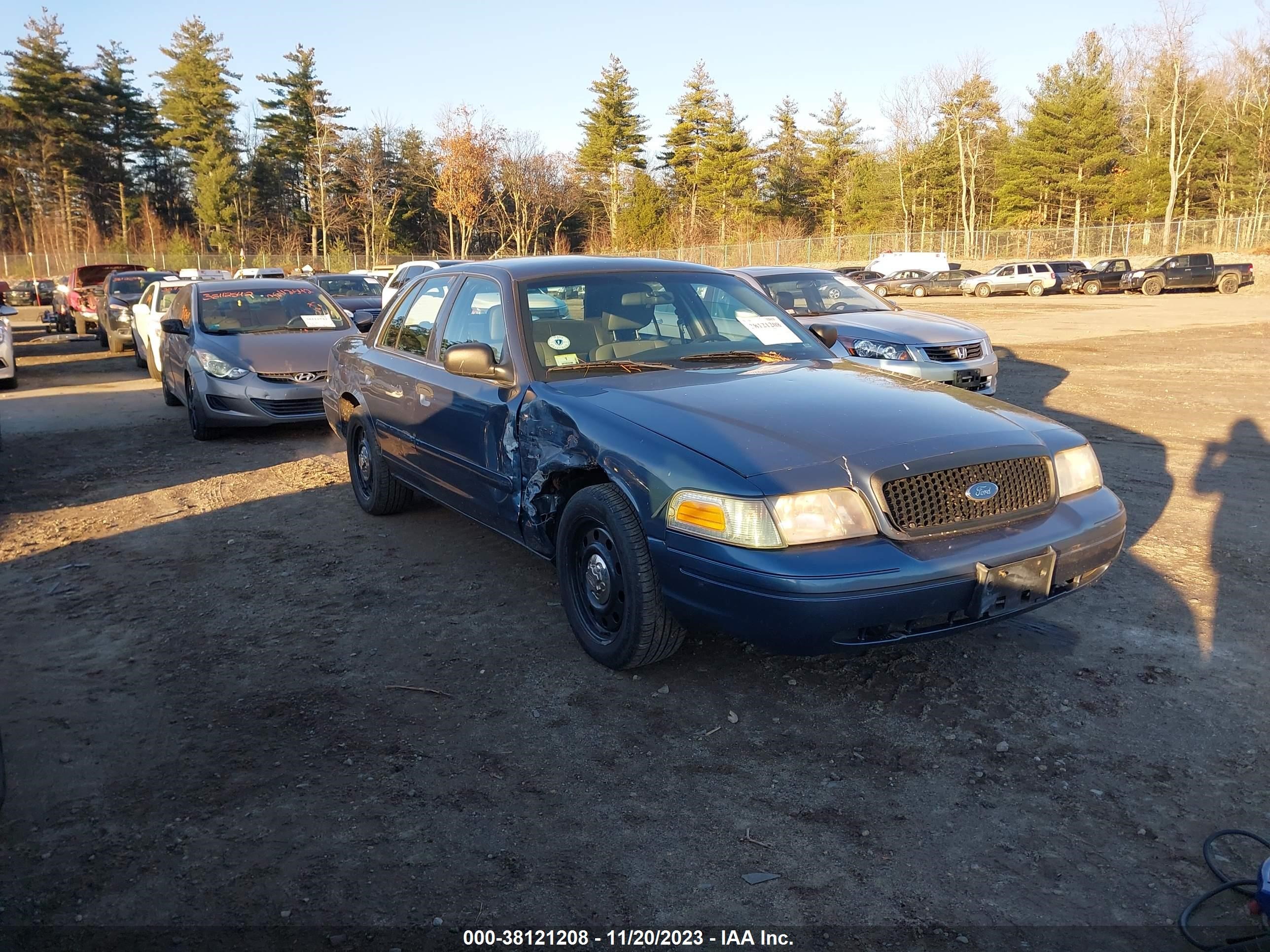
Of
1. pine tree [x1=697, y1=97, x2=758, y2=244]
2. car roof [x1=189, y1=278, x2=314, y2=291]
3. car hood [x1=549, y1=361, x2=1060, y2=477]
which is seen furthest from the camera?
pine tree [x1=697, y1=97, x2=758, y2=244]

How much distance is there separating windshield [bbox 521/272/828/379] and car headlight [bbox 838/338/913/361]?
172 inches

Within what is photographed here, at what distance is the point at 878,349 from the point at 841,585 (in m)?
6.67

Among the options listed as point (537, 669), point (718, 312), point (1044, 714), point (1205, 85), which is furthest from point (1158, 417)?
point (1205, 85)

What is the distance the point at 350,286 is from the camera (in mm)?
18828

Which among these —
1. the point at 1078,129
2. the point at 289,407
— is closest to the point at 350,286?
the point at 289,407

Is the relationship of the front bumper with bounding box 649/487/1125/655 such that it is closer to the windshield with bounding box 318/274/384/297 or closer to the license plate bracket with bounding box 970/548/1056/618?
the license plate bracket with bounding box 970/548/1056/618

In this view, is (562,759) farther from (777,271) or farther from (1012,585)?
(777,271)

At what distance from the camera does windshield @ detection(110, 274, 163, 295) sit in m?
20.3

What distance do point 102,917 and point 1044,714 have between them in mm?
3159

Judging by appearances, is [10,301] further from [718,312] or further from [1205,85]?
[1205,85]

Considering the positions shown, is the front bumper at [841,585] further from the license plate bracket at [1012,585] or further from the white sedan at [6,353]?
the white sedan at [6,353]

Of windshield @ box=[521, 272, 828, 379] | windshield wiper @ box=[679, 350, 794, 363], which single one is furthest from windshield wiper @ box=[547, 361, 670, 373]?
windshield wiper @ box=[679, 350, 794, 363]

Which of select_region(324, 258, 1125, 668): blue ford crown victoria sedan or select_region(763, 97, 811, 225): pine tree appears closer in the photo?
select_region(324, 258, 1125, 668): blue ford crown victoria sedan

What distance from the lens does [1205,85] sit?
5712 centimetres
